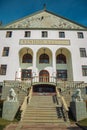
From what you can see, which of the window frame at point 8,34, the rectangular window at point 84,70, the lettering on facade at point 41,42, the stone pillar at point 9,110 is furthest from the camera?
the window frame at point 8,34

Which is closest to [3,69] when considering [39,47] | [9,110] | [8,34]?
[8,34]

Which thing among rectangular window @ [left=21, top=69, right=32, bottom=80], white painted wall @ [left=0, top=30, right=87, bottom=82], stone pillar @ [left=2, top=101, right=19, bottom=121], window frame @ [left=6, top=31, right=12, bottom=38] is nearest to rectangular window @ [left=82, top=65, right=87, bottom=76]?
white painted wall @ [left=0, top=30, right=87, bottom=82]

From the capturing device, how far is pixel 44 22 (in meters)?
28.2

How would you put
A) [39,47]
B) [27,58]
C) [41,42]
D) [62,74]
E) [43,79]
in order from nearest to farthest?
[43,79]
[39,47]
[62,74]
[41,42]
[27,58]

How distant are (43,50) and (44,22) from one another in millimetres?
5952

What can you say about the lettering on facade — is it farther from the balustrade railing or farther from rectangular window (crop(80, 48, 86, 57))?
the balustrade railing

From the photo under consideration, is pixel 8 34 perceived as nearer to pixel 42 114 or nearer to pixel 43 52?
pixel 43 52

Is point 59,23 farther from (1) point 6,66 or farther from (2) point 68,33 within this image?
(1) point 6,66

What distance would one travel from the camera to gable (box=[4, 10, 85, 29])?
27.5 m

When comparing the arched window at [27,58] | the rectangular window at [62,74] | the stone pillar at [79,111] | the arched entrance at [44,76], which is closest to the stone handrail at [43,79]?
the arched entrance at [44,76]

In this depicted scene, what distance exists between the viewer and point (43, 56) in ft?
88.9

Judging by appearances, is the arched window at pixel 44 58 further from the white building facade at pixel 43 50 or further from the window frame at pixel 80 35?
the window frame at pixel 80 35

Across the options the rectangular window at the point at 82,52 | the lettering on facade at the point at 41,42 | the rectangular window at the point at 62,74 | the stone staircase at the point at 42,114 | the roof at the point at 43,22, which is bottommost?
the stone staircase at the point at 42,114

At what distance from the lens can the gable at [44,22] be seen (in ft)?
90.2
